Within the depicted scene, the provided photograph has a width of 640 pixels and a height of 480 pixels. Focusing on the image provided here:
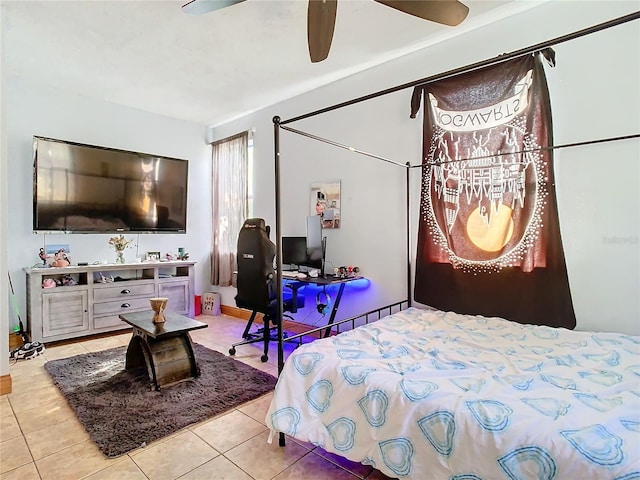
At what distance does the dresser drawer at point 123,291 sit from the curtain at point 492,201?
3.16 m

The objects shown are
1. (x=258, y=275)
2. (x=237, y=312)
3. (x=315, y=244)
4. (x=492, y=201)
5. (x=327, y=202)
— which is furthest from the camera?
(x=237, y=312)

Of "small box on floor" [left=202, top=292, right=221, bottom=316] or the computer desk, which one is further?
"small box on floor" [left=202, top=292, right=221, bottom=316]

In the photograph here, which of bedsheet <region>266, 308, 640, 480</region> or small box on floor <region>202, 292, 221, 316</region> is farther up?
bedsheet <region>266, 308, 640, 480</region>

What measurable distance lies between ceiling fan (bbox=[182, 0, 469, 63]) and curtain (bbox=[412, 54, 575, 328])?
90cm

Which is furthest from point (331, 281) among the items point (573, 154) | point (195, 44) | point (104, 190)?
point (104, 190)

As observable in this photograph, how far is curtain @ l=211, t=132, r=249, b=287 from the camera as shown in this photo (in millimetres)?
4715

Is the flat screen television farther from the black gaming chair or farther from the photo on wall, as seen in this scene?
the photo on wall

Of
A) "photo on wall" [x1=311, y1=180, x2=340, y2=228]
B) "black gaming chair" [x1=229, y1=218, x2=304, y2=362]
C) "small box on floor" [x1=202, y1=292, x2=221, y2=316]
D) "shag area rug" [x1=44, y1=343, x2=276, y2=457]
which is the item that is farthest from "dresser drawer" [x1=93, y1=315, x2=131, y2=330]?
"photo on wall" [x1=311, y1=180, x2=340, y2=228]

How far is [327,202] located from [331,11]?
212 centimetres

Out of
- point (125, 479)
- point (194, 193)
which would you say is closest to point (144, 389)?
point (125, 479)

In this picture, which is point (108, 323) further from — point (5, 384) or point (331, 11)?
point (331, 11)

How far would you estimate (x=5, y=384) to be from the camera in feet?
8.13

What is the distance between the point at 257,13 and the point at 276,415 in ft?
8.79

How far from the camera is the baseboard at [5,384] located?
2.47m
